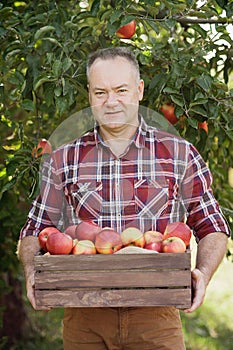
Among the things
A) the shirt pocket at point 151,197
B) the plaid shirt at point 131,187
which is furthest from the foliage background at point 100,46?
the shirt pocket at point 151,197


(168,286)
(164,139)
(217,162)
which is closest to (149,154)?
(164,139)

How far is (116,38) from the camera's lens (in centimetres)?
274

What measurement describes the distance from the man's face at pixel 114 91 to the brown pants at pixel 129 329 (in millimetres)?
519

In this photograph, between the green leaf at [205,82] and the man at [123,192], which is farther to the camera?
the green leaf at [205,82]

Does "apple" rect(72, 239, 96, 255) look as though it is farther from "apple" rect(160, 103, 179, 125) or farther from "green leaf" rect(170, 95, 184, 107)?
"apple" rect(160, 103, 179, 125)

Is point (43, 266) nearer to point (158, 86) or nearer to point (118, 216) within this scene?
point (118, 216)

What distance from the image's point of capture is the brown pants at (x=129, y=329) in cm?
199

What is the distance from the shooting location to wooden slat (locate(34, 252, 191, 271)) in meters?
1.80

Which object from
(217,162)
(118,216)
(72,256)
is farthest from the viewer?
(217,162)

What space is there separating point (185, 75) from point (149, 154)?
1.88 ft

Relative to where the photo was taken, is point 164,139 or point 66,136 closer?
point 164,139

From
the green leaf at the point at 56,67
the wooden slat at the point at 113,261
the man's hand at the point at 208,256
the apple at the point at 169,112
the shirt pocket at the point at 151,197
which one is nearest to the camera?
the wooden slat at the point at 113,261

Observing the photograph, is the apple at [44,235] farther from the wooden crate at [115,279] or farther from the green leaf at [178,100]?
the green leaf at [178,100]

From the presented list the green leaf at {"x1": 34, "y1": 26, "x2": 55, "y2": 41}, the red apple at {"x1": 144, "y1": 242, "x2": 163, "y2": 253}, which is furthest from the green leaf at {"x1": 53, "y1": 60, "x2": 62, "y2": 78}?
the red apple at {"x1": 144, "y1": 242, "x2": 163, "y2": 253}
